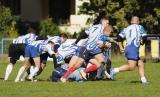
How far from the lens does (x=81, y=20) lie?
42.8 meters

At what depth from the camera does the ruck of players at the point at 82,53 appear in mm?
17719

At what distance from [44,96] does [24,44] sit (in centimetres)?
635

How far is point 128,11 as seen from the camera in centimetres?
3569

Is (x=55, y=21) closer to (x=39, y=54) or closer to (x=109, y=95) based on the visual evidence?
(x=39, y=54)

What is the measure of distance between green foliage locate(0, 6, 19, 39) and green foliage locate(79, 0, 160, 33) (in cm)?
544

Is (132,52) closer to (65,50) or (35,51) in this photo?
(65,50)

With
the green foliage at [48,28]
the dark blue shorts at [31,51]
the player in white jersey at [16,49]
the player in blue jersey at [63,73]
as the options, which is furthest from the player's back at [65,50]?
the green foliage at [48,28]

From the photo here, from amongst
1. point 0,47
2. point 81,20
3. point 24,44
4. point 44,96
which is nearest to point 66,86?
point 44,96

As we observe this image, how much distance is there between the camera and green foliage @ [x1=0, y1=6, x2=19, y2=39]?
128ft

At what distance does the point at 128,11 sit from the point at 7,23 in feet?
27.9

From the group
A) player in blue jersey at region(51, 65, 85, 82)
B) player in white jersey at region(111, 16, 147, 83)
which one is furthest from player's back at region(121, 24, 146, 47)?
player in blue jersey at region(51, 65, 85, 82)

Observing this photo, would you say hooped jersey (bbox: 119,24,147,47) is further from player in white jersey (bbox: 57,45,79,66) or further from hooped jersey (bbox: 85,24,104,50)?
player in white jersey (bbox: 57,45,79,66)

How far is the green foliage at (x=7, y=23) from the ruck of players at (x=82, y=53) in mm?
18730

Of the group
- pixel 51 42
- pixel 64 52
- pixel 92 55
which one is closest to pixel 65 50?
pixel 64 52
